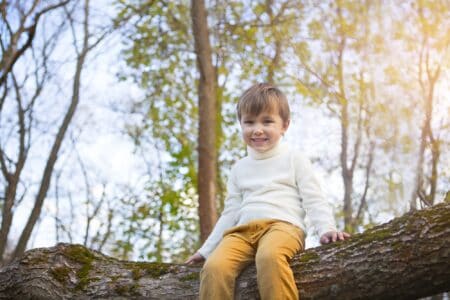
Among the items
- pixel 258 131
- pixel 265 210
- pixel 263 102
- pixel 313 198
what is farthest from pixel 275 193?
pixel 263 102

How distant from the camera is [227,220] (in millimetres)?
3322

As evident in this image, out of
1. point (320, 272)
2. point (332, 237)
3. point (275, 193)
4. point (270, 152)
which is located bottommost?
point (320, 272)

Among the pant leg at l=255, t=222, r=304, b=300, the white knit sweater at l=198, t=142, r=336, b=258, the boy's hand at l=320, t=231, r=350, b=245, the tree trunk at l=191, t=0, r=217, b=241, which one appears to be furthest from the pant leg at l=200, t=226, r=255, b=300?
the tree trunk at l=191, t=0, r=217, b=241

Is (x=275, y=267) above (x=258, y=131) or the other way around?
the other way around

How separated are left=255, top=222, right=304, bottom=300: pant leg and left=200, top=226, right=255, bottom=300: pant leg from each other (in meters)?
0.12

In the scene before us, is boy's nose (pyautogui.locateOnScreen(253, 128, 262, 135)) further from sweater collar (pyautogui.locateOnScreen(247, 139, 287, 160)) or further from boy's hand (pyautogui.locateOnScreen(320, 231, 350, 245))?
boy's hand (pyautogui.locateOnScreen(320, 231, 350, 245))

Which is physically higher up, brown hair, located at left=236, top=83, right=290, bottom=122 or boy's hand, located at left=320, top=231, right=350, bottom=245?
brown hair, located at left=236, top=83, right=290, bottom=122

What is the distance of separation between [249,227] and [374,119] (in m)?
8.56

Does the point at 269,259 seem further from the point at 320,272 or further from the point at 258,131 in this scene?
the point at 258,131

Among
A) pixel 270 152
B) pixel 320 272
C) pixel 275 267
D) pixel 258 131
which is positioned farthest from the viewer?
pixel 270 152

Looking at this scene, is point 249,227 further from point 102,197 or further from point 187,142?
point 102,197

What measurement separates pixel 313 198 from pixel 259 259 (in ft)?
1.88

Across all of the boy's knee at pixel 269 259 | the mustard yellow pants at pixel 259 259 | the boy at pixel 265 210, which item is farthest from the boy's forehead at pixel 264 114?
the boy's knee at pixel 269 259

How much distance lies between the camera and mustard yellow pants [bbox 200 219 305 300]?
2572mm
